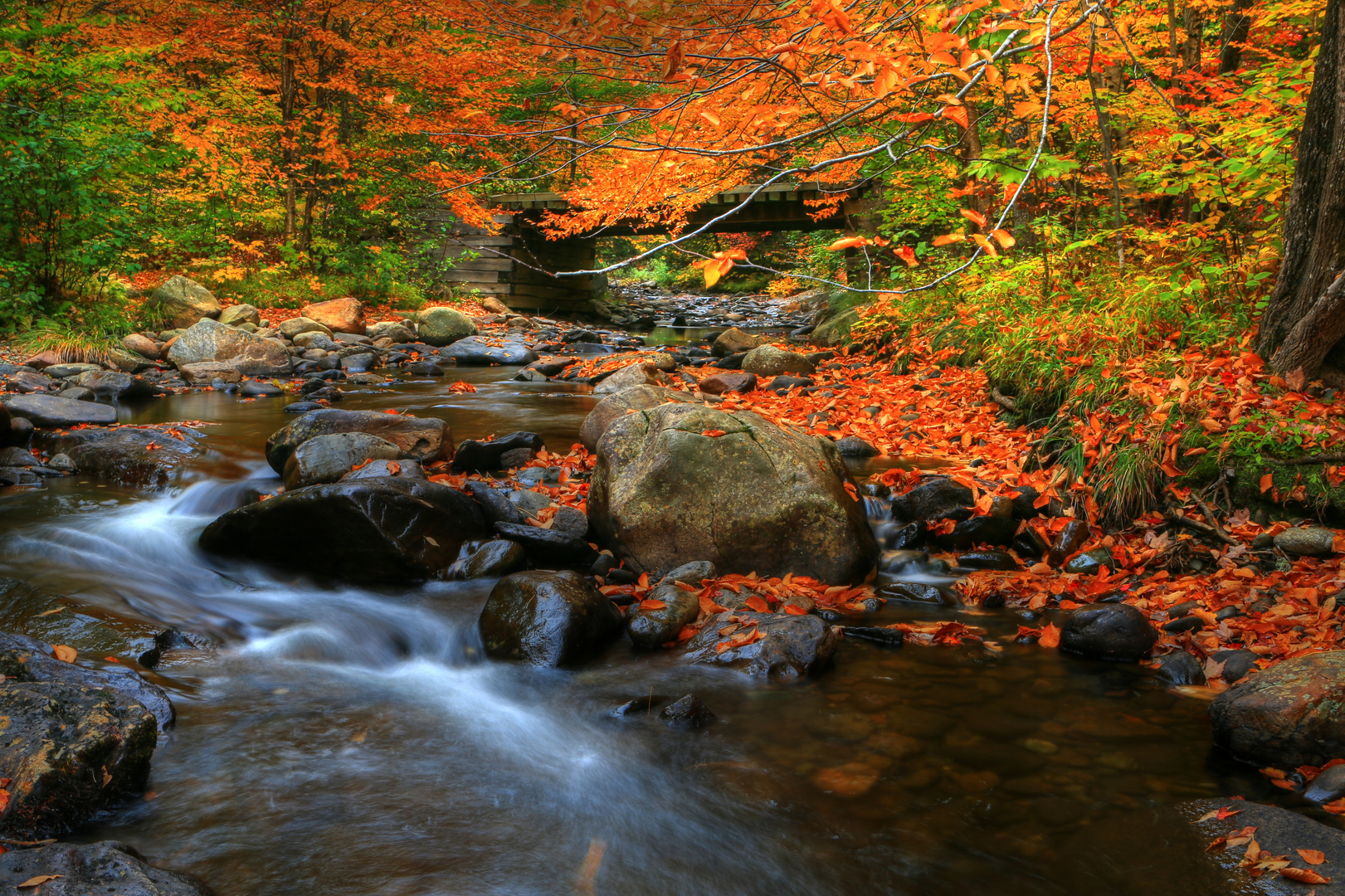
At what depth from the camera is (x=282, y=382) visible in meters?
12.1

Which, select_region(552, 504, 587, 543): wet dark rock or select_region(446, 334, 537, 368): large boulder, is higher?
select_region(446, 334, 537, 368): large boulder

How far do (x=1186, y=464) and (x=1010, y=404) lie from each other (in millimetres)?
2608

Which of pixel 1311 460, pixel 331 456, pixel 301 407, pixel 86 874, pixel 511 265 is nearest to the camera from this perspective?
pixel 86 874

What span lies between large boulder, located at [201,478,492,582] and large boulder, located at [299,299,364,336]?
1118 cm

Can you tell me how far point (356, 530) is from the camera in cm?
514

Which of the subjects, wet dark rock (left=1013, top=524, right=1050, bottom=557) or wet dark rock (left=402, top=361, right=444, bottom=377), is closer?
wet dark rock (left=1013, top=524, right=1050, bottom=557)

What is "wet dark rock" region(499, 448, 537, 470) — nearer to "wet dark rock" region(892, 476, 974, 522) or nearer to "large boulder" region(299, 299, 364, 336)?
"wet dark rock" region(892, 476, 974, 522)

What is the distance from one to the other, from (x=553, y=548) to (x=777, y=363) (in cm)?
780

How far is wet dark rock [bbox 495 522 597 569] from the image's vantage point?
17.6 feet

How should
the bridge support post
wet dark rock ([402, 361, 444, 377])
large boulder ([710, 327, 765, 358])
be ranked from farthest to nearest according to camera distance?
1. the bridge support post
2. large boulder ([710, 327, 765, 358])
3. wet dark rock ([402, 361, 444, 377])

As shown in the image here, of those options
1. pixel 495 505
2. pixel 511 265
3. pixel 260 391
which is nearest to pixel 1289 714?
pixel 495 505

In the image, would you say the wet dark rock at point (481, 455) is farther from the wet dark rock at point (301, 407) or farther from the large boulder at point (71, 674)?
the large boulder at point (71, 674)

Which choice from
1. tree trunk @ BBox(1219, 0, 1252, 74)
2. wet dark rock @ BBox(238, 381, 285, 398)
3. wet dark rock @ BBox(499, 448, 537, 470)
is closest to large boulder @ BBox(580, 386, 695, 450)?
wet dark rock @ BBox(499, 448, 537, 470)

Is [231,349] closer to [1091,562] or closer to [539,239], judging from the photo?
[539,239]
